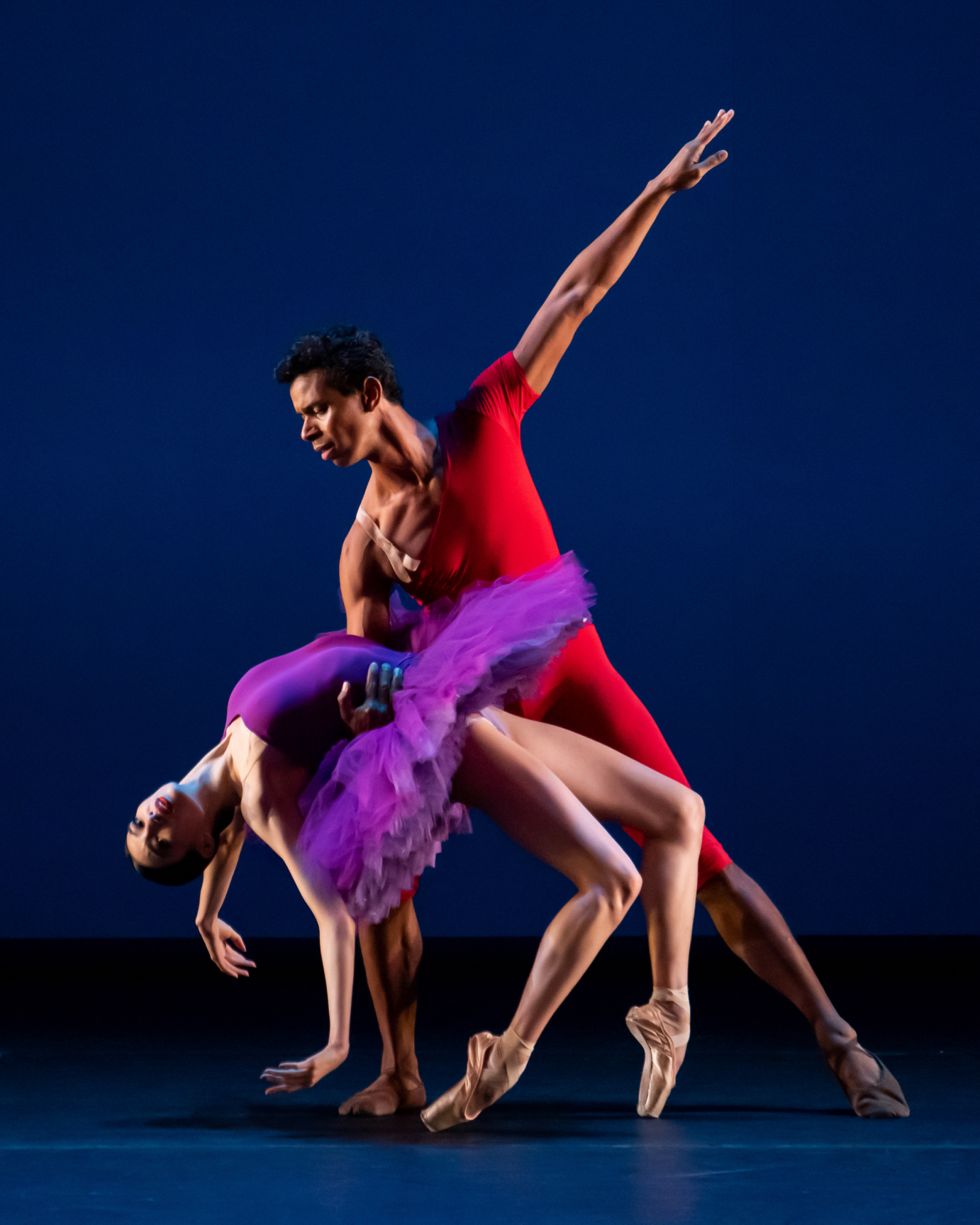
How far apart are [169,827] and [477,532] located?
71 centimetres

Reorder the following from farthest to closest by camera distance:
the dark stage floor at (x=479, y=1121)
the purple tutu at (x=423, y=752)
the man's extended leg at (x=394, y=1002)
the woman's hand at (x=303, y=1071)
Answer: the man's extended leg at (x=394, y=1002) → the purple tutu at (x=423, y=752) → the woman's hand at (x=303, y=1071) → the dark stage floor at (x=479, y=1121)

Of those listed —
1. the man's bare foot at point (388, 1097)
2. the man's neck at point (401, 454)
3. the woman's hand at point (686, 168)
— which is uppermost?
the woman's hand at point (686, 168)

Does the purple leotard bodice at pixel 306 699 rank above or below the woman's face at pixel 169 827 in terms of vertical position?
above

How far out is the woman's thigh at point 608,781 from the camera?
2293 mm

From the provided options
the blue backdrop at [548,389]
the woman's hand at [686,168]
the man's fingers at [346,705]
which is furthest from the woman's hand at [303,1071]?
the blue backdrop at [548,389]

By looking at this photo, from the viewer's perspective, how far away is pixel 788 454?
4688 mm

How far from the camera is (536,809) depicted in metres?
2.17

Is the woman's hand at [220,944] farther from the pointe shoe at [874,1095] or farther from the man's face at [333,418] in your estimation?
the pointe shoe at [874,1095]

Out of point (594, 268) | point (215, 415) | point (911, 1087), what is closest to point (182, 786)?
point (594, 268)

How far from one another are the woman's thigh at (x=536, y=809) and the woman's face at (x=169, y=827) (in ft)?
1.48

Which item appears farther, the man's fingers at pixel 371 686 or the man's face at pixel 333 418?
the man's face at pixel 333 418

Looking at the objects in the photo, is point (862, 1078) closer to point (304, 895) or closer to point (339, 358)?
point (304, 895)

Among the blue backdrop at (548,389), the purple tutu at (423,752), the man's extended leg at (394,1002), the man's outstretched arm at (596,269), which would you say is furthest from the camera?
the blue backdrop at (548,389)

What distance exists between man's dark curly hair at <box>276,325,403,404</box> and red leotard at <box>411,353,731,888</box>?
0.60 feet
